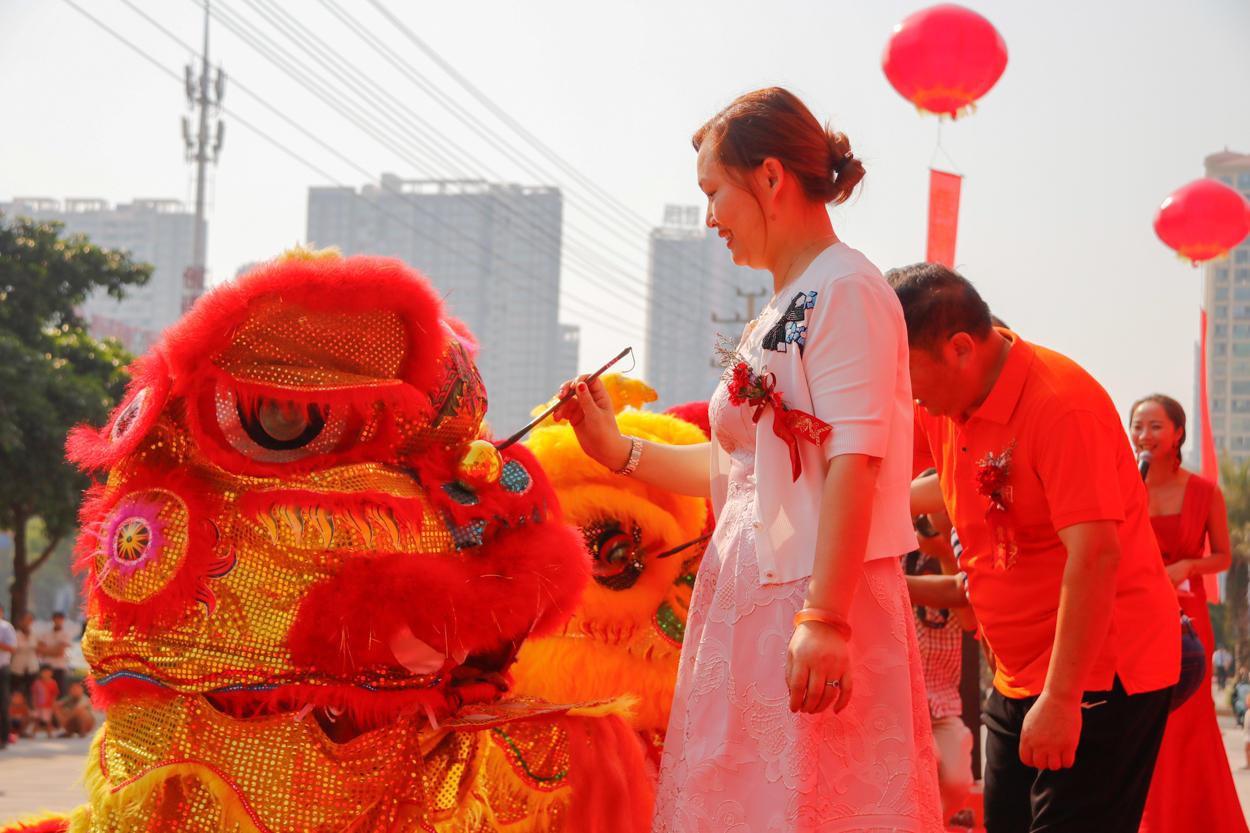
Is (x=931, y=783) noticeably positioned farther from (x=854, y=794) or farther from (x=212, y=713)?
(x=212, y=713)

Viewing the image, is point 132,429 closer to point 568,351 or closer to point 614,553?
point 614,553

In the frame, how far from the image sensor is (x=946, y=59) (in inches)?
283

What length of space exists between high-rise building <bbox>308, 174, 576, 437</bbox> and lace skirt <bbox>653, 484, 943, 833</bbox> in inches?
2097

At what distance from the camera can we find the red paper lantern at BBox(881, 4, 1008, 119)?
719cm

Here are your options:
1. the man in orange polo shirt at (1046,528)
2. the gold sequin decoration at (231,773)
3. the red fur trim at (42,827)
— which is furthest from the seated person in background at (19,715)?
the man in orange polo shirt at (1046,528)

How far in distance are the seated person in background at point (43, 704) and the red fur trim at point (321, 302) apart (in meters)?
11.8

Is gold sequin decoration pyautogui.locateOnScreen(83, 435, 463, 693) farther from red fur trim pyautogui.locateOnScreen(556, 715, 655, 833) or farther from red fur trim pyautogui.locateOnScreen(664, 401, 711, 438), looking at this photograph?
red fur trim pyautogui.locateOnScreen(664, 401, 711, 438)

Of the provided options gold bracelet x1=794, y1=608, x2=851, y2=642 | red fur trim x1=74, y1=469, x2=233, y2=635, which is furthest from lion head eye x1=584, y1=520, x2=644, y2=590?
gold bracelet x1=794, y1=608, x2=851, y2=642

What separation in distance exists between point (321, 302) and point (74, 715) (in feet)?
38.7

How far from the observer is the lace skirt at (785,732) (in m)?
2.06

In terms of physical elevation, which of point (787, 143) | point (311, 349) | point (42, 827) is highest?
point (787, 143)

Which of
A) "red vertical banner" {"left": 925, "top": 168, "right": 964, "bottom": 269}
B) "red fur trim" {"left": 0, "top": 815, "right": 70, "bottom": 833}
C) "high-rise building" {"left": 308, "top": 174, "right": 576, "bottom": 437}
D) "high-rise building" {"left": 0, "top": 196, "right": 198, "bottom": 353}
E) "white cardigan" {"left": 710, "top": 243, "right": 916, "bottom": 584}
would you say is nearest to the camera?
"white cardigan" {"left": 710, "top": 243, "right": 916, "bottom": 584}

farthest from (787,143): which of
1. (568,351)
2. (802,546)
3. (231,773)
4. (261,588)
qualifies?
(568,351)

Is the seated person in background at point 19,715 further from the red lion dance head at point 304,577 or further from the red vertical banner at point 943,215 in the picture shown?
the red lion dance head at point 304,577
